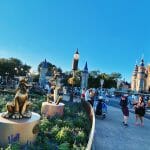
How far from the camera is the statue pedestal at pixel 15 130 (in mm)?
9539

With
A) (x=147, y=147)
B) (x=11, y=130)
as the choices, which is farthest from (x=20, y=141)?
(x=147, y=147)

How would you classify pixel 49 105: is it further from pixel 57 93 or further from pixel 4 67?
pixel 4 67

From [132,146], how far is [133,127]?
18.0 feet

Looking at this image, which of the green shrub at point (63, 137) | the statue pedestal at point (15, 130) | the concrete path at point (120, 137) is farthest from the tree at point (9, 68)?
the statue pedestal at point (15, 130)

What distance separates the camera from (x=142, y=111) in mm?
20125

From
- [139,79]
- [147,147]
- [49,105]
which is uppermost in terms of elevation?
[139,79]

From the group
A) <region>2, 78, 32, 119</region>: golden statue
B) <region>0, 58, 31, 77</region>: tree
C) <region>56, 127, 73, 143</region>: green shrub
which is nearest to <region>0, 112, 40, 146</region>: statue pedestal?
<region>2, 78, 32, 119</region>: golden statue

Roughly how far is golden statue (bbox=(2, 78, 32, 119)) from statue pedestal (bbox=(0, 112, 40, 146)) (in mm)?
207

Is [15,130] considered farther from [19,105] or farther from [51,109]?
[51,109]

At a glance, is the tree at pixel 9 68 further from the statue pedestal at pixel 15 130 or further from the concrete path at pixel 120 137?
the statue pedestal at pixel 15 130

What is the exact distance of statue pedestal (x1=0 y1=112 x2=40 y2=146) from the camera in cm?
954

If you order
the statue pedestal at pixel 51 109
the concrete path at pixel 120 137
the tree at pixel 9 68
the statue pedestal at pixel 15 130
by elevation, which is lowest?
the concrete path at pixel 120 137

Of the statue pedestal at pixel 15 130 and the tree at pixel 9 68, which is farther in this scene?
the tree at pixel 9 68

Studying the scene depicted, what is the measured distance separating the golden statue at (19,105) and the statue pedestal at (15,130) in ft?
0.68
